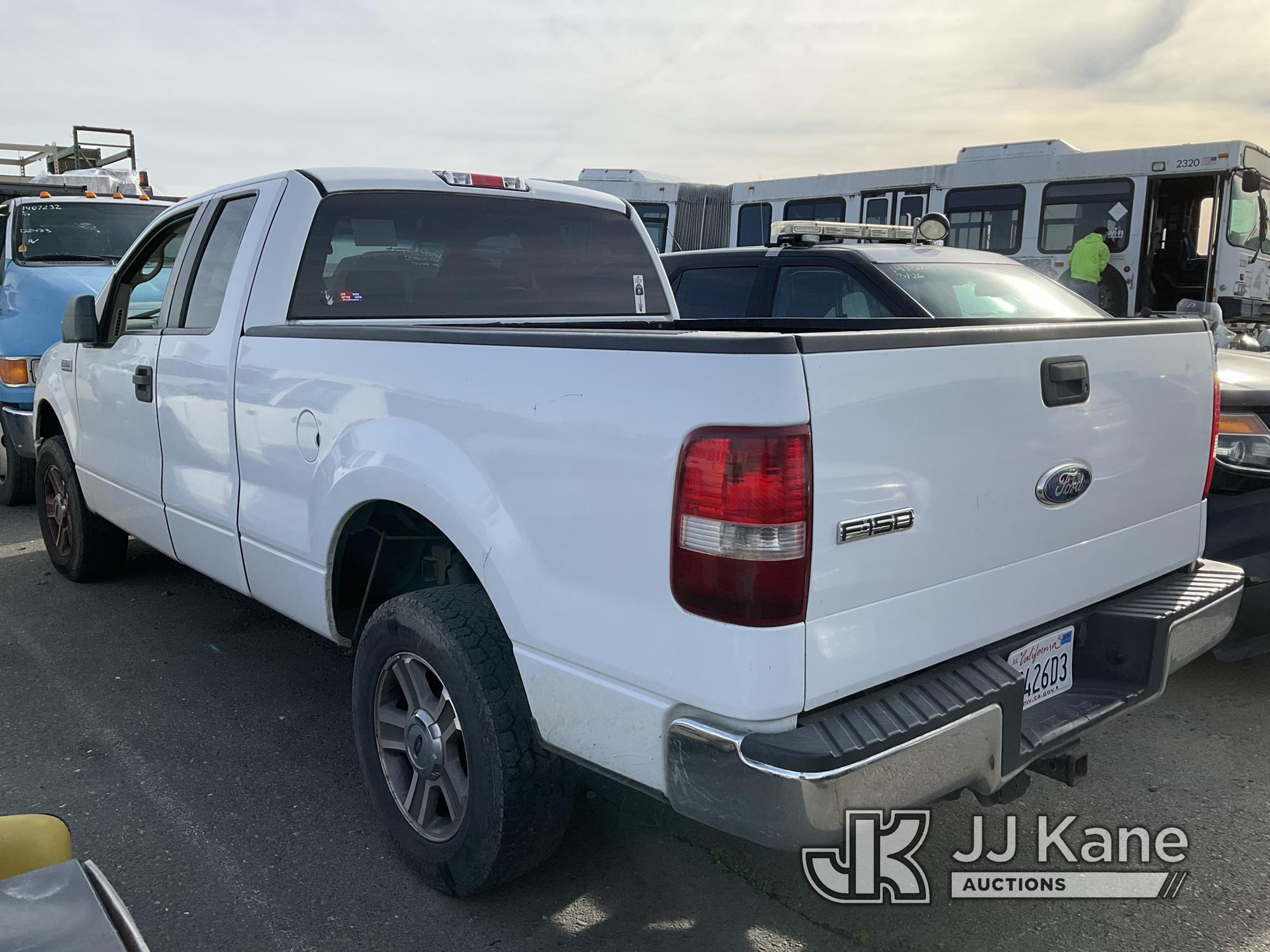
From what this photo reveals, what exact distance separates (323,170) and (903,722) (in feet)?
9.24

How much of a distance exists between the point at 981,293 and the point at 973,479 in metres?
3.91

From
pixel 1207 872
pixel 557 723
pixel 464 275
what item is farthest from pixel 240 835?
pixel 1207 872

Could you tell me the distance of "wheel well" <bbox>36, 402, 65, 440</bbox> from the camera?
565cm

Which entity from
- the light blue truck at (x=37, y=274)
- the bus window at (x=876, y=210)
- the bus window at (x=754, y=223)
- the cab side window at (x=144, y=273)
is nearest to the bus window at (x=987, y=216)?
the bus window at (x=876, y=210)

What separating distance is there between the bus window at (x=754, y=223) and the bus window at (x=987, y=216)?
2979 mm

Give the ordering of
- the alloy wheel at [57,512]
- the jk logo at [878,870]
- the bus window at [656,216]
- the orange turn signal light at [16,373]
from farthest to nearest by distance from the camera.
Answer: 1. the bus window at [656,216]
2. the orange turn signal light at [16,373]
3. the alloy wheel at [57,512]
4. the jk logo at [878,870]

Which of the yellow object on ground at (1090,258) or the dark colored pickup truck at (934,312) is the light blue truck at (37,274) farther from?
the yellow object on ground at (1090,258)

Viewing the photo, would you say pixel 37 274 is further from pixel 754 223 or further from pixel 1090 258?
pixel 1090 258

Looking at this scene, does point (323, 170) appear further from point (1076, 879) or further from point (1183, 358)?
point (1076, 879)

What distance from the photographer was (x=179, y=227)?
4527 millimetres

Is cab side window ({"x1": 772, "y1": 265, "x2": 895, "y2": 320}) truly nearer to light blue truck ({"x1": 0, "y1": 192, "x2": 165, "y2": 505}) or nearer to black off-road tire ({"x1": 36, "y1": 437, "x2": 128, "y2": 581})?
black off-road tire ({"x1": 36, "y1": 437, "x2": 128, "y2": 581})

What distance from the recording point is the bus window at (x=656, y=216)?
17.3 meters

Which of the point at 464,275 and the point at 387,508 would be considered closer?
the point at 387,508

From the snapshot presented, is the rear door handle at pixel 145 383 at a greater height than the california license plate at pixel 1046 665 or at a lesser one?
greater
